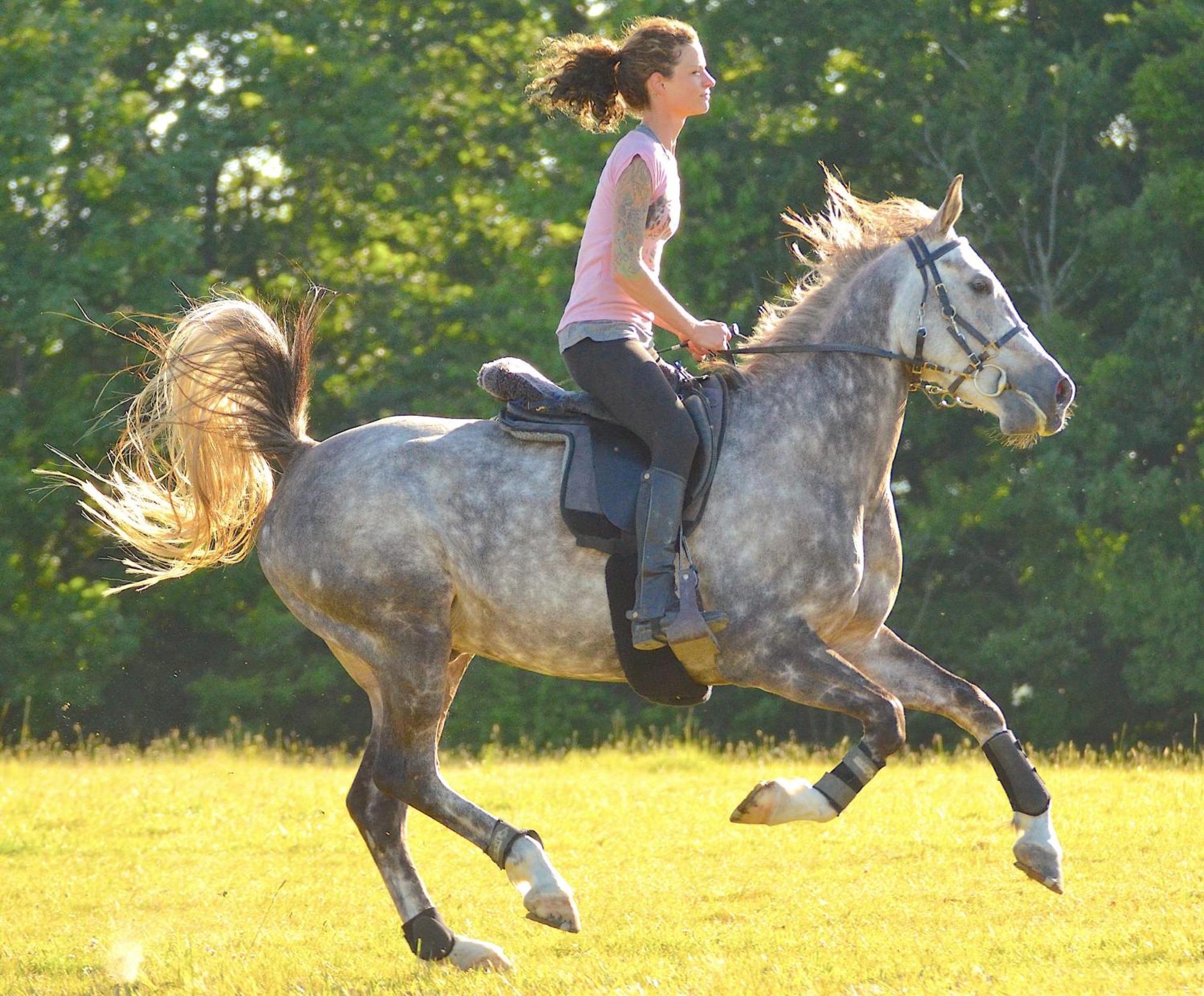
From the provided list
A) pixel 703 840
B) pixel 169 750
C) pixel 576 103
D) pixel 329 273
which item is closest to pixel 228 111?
pixel 329 273

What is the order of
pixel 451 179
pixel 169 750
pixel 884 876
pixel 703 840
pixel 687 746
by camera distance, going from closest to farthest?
1. pixel 884 876
2. pixel 703 840
3. pixel 687 746
4. pixel 169 750
5. pixel 451 179

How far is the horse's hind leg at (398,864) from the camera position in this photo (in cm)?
648

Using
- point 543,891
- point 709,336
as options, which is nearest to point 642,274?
point 709,336

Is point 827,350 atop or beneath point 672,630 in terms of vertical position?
atop

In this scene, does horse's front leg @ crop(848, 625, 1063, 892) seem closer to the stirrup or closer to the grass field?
the grass field

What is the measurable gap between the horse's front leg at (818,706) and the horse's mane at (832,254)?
1.17 meters

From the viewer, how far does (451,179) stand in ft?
98.9

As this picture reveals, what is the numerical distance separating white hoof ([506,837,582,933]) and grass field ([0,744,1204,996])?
0.27 meters

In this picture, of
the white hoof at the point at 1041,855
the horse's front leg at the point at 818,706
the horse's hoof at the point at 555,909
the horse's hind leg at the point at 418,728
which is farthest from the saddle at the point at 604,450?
the white hoof at the point at 1041,855

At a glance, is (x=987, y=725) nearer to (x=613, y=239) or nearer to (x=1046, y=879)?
(x=1046, y=879)

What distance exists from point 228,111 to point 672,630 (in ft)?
78.7

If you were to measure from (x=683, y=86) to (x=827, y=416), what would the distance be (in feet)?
4.55

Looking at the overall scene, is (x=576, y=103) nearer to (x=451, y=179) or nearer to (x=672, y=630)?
(x=672, y=630)

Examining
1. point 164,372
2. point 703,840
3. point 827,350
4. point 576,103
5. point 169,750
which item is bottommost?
point 169,750
